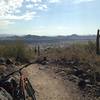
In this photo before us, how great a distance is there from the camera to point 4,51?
26891mm

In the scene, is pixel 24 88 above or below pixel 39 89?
above

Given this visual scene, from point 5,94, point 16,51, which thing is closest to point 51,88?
point 5,94

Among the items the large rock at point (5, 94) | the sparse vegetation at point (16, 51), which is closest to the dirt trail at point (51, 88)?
the large rock at point (5, 94)

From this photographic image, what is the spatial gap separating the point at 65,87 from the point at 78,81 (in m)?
1.13

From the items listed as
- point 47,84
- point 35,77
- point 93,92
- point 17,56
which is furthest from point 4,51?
point 93,92

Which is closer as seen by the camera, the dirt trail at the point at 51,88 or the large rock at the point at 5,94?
the large rock at the point at 5,94

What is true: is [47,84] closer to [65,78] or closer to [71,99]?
[65,78]

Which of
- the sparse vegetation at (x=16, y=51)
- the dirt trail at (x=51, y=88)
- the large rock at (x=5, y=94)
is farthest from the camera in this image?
the sparse vegetation at (x=16, y=51)

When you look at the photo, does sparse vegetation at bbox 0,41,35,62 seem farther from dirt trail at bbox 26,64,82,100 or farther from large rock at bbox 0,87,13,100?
large rock at bbox 0,87,13,100

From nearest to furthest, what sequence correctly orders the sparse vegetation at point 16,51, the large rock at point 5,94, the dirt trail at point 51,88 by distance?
the large rock at point 5,94 < the dirt trail at point 51,88 < the sparse vegetation at point 16,51

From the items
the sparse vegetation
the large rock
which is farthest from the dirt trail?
the sparse vegetation

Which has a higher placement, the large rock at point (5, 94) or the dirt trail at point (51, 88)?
the large rock at point (5, 94)

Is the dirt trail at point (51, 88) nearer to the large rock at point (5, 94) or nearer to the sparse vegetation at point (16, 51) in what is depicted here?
the large rock at point (5, 94)

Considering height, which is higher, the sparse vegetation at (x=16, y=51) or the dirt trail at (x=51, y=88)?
the sparse vegetation at (x=16, y=51)
